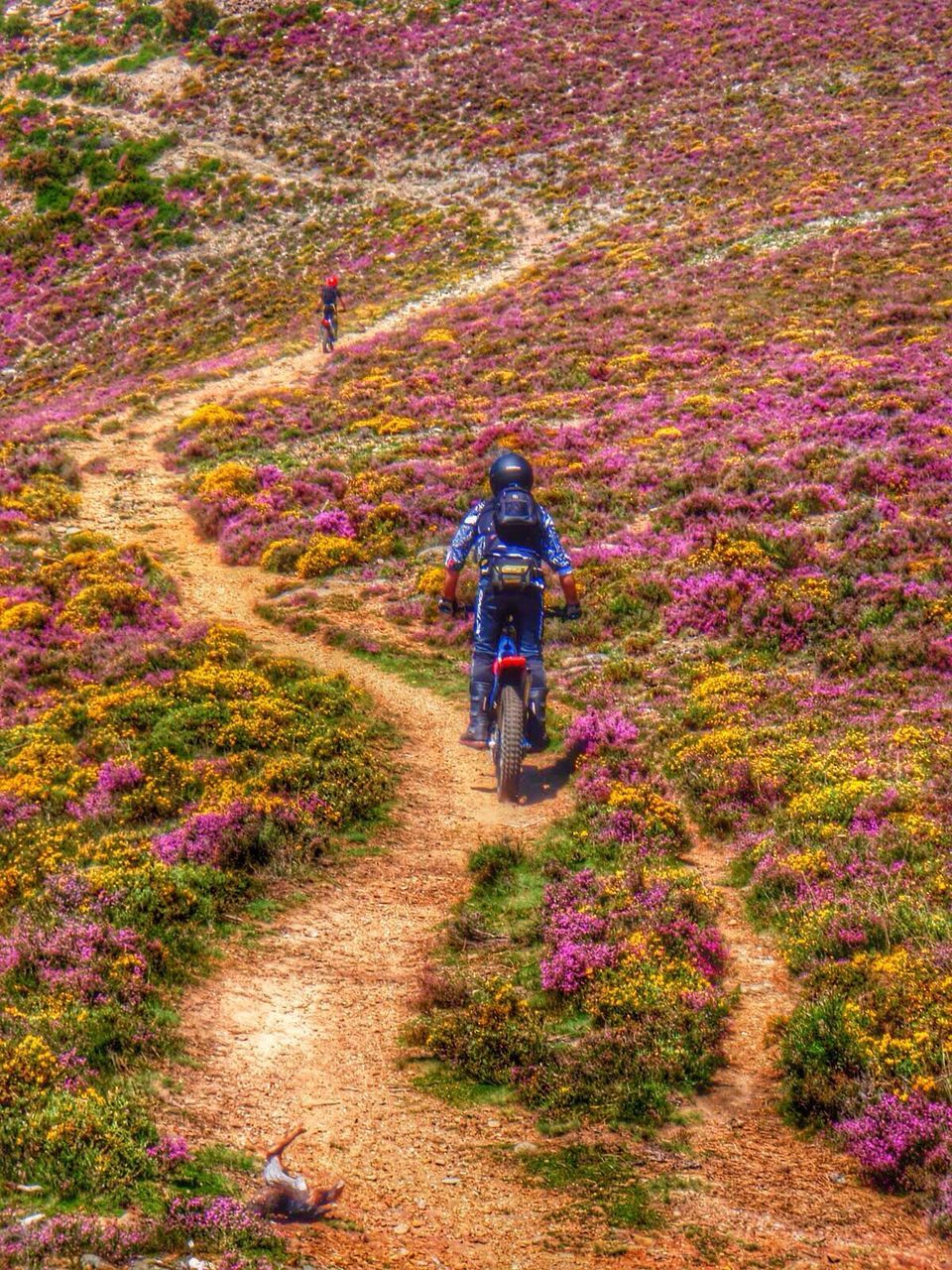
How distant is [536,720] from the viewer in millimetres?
11234

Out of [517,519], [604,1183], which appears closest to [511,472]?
[517,519]

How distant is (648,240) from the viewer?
44812mm

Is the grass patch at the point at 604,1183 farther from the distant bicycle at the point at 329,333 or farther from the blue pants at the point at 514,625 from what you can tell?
the distant bicycle at the point at 329,333

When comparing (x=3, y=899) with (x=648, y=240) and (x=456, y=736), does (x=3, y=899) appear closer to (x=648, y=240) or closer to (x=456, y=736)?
(x=456, y=736)

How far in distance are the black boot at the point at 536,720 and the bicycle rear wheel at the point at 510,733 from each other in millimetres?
184

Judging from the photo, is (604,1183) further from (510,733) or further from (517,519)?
(517,519)

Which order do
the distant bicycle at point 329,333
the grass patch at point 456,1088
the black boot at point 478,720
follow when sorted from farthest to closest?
1. the distant bicycle at point 329,333
2. the black boot at point 478,720
3. the grass patch at point 456,1088

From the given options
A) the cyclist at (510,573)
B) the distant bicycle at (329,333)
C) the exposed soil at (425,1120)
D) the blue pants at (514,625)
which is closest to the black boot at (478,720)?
the cyclist at (510,573)

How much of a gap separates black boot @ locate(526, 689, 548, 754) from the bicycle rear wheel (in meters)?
0.18

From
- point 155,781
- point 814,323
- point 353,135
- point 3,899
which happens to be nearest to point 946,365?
point 814,323

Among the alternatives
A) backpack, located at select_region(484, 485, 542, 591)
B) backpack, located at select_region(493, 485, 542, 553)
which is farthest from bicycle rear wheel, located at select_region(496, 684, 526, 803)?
backpack, located at select_region(493, 485, 542, 553)

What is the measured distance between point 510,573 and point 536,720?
6.46 feet

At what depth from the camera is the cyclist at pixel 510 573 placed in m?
10.4

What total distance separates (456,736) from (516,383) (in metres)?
19.0
